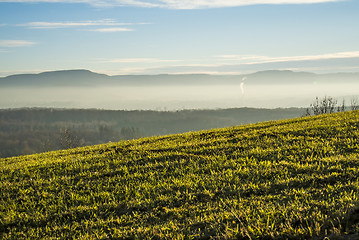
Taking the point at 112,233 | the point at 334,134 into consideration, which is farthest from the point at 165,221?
the point at 334,134

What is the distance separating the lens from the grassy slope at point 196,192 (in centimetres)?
627

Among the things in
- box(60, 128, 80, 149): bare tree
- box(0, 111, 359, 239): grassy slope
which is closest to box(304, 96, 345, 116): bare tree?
box(60, 128, 80, 149): bare tree

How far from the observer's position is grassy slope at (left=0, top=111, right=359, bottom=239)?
627 centimetres

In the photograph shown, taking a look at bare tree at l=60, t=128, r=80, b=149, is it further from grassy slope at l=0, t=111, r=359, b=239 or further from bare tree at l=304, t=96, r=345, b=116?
grassy slope at l=0, t=111, r=359, b=239

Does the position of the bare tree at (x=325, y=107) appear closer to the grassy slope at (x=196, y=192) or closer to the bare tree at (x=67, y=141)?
the bare tree at (x=67, y=141)

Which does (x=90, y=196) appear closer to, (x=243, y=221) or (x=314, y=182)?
(x=243, y=221)

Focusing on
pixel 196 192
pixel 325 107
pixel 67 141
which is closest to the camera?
pixel 196 192

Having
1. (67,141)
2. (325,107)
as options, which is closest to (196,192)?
(325,107)

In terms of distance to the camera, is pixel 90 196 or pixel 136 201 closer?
pixel 136 201

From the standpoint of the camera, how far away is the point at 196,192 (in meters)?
8.22

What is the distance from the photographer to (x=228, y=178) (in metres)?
8.91

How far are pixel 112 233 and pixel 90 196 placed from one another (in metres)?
2.33

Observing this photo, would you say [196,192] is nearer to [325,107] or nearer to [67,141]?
[325,107]

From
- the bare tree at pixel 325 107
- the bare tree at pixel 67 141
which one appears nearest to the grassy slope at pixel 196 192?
the bare tree at pixel 325 107
